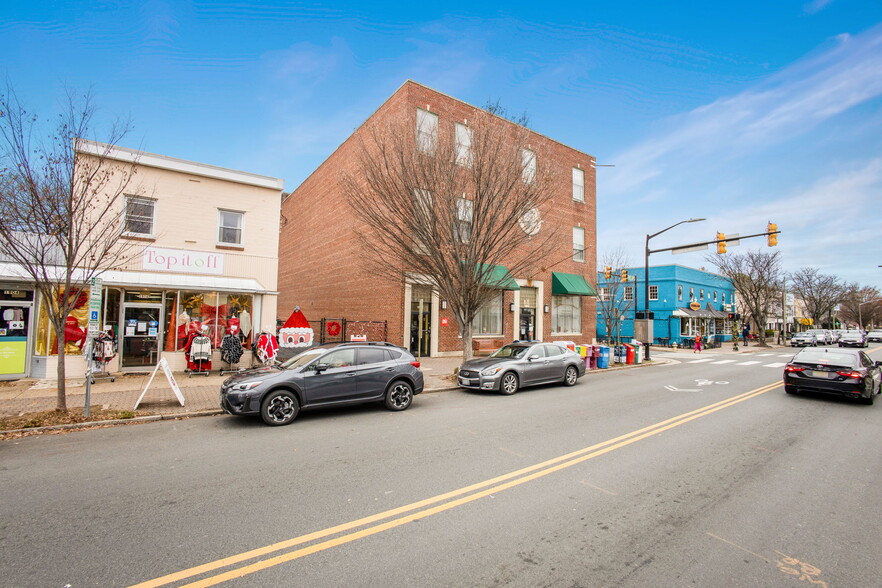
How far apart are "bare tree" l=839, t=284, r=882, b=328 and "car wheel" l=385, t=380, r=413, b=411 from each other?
72.7 metres

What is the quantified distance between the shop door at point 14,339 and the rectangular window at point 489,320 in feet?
54.4

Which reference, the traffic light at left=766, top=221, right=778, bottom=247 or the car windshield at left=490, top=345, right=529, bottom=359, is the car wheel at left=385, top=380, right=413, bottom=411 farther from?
the traffic light at left=766, top=221, right=778, bottom=247

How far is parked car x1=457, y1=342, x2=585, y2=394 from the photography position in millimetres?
Result: 11570

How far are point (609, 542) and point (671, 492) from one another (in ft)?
5.19

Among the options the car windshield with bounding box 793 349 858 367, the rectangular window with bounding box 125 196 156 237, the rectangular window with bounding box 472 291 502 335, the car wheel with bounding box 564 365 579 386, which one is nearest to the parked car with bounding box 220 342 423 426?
the car wheel with bounding box 564 365 579 386

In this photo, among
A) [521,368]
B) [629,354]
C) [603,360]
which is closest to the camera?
[521,368]

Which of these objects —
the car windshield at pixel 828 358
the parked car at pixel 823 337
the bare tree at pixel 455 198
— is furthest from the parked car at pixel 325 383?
the parked car at pixel 823 337

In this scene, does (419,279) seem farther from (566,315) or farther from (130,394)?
(566,315)

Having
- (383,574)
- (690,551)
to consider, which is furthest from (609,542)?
(383,574)

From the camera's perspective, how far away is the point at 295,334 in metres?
15.3

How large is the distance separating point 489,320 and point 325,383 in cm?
1445

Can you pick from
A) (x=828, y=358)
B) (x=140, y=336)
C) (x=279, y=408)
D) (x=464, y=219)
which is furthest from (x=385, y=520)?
(x=140, y=336)

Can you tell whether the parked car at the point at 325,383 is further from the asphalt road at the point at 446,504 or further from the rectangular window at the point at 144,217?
the rectangular window at the point at 144,217

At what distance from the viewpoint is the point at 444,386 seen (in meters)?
12.6
